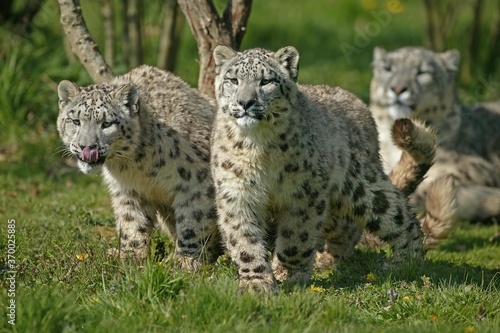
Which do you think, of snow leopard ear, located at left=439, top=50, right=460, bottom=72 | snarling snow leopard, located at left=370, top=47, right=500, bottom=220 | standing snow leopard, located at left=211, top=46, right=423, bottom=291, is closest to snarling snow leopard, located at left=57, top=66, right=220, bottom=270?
standing snow leopard, located at left=211, top=46, right=423, bottom=291

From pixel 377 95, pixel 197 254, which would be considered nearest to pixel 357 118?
pixel 197 254

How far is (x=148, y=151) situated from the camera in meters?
8.18

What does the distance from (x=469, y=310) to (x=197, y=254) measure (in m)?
2.37

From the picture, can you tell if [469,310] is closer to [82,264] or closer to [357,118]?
[357,118]

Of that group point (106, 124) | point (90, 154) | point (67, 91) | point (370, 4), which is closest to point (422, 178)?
point (106, 124)

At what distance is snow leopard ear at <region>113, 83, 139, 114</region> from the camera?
7992mm

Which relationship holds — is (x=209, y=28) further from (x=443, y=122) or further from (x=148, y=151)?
(x=443, y=122)

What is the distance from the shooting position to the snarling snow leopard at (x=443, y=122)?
11719mm

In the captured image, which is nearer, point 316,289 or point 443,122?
point 316,289

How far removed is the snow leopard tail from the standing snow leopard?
29.5 inches

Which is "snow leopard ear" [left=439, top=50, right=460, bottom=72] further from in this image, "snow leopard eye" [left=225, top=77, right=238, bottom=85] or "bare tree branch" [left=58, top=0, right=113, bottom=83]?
"snow leopard eye" [left=225, top=77, right=238, bottom=85]

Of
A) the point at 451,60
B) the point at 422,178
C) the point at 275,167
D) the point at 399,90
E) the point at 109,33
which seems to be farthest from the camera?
the point at 109,33

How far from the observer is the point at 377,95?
479 inches

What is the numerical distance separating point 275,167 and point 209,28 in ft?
8.35
